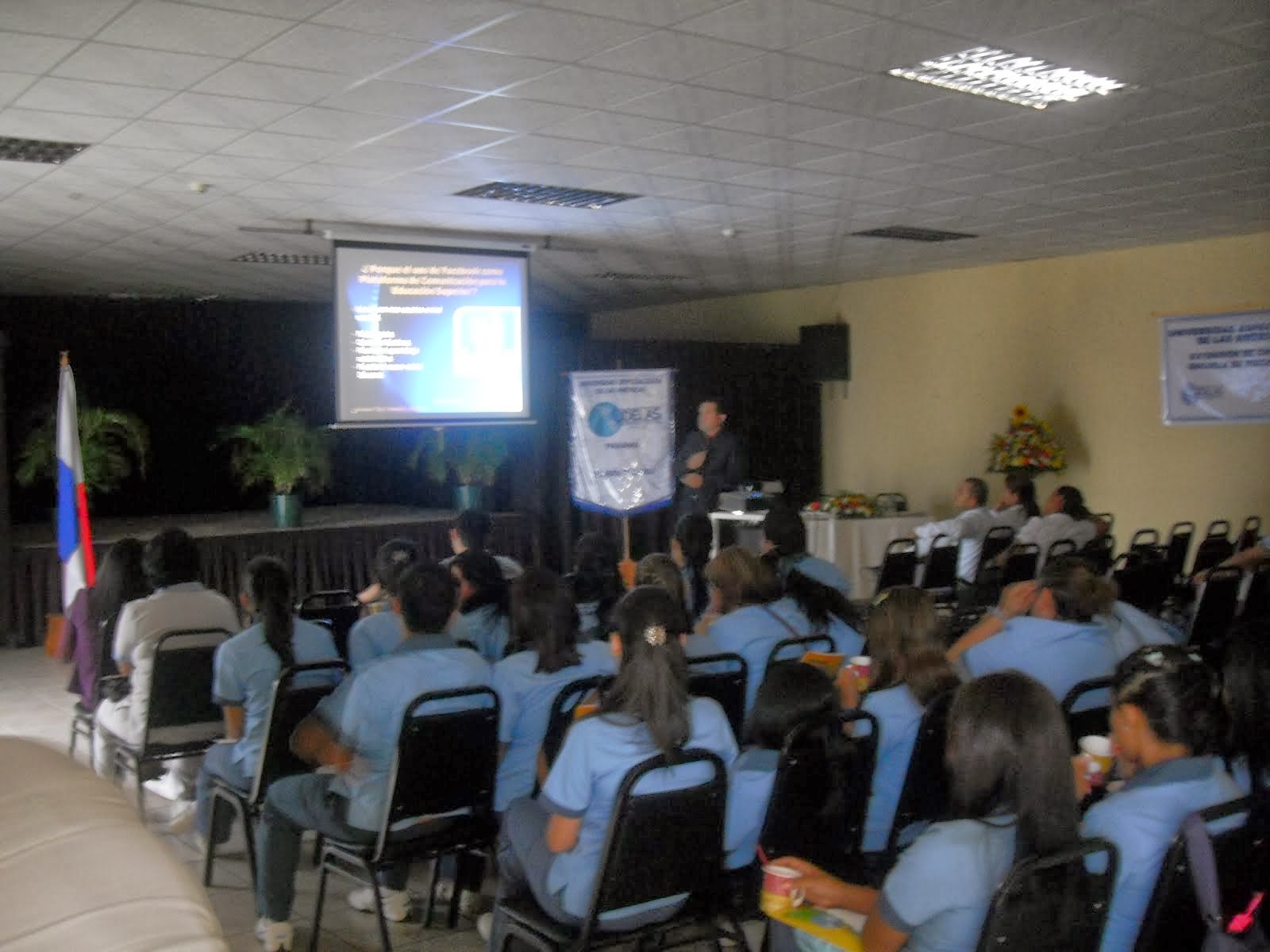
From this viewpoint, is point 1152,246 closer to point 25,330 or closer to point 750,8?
point 750,8

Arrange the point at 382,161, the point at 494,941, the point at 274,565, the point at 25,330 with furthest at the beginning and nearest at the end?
the point at 25,330 < the point at 382,161 < the point at 274,565 < the point at 494,941

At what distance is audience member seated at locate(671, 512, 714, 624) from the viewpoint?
19.7 ft

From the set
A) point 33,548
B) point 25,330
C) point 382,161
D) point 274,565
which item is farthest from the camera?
point 25,330

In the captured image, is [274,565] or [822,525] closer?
[274,565]

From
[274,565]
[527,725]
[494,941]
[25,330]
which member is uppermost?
[25,330]

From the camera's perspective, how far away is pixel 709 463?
28.2 ft

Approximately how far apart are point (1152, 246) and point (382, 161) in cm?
640

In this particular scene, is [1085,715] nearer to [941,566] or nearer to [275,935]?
[275,935]

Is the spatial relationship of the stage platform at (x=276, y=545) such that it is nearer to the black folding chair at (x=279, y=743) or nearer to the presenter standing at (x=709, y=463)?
the presenter standing at (x=709, y=463)

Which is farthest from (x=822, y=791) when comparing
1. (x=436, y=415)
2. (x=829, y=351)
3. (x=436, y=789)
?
(x=829, y=351)

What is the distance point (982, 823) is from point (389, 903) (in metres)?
2.24

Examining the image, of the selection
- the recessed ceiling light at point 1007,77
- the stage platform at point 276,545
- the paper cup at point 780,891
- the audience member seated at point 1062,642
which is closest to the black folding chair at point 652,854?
the paper cup at point 780,891

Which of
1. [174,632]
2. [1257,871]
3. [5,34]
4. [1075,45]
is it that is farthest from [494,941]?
[1075,45]

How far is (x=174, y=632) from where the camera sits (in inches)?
165
